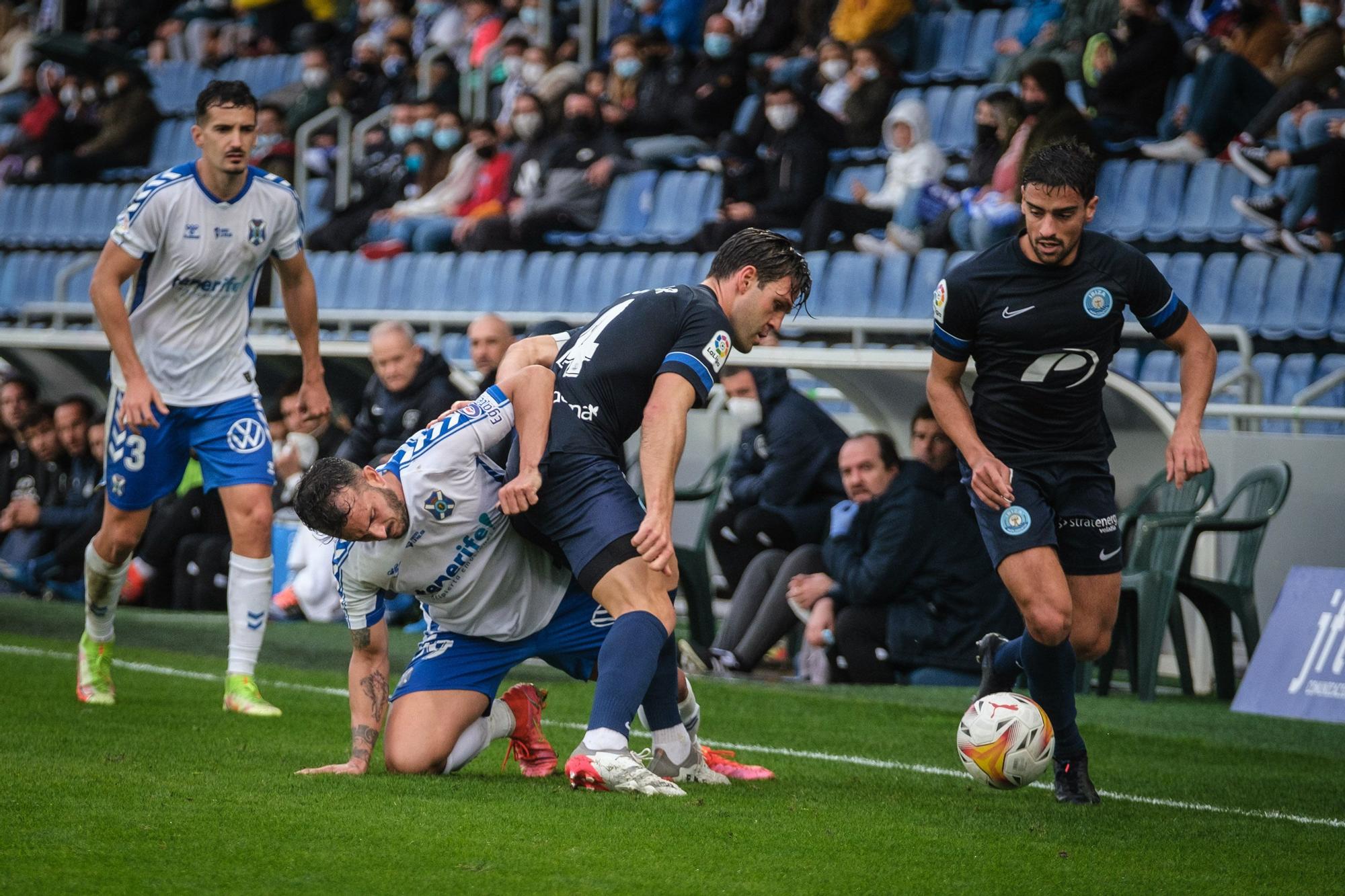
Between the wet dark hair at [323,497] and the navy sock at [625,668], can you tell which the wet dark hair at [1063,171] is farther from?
the wet dark hair at [323,497]

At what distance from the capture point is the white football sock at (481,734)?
5.51m

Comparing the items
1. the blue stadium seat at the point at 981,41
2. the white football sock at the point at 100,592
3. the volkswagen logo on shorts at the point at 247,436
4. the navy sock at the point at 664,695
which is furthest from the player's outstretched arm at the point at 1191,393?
the blue stadium seat at the point at 981,41

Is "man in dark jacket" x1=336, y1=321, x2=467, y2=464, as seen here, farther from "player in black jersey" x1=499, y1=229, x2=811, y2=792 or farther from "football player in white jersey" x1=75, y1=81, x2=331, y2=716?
"player in black jersey" x1=499, y1=229, x2=811, y2=792

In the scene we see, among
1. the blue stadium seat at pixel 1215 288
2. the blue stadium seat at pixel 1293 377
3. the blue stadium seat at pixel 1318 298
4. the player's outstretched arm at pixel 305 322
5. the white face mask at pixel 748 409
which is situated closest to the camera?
the player's outstretched arm at pixel 305 322

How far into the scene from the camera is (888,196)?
14.2 meters

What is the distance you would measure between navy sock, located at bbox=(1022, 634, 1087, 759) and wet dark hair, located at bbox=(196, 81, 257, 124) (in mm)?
3629

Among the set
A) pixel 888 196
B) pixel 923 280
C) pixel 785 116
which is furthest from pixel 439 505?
pixel 785 116

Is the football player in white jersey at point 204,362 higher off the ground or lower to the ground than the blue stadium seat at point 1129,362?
lower

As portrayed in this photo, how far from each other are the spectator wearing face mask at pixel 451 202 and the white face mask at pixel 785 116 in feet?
11.3

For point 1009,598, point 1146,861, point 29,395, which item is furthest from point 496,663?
point 29,395

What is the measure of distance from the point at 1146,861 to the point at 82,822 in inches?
104

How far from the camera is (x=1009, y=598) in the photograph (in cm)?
873

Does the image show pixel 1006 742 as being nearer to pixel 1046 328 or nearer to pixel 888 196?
pixel 1046 328

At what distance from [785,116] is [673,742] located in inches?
395
